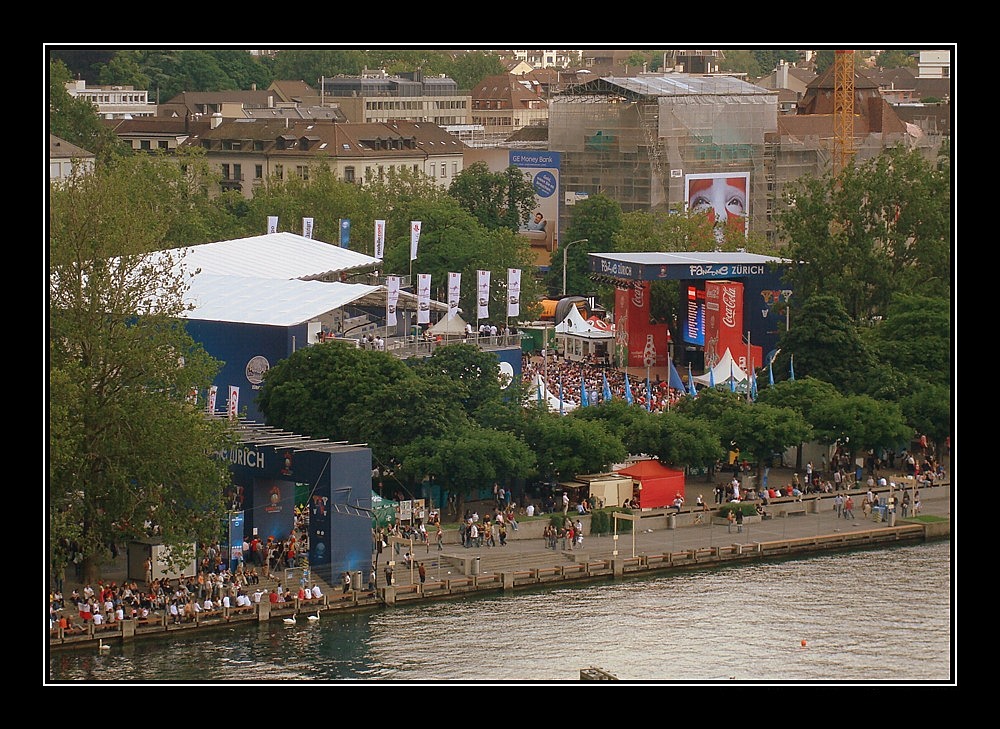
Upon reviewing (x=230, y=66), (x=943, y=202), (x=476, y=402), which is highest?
(x=230, y=66)

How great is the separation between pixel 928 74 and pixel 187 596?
14412 centimetres

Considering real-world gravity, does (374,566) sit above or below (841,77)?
below

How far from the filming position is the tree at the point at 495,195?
8975 cm

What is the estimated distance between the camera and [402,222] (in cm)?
8244

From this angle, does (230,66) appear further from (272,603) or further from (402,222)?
(272,603)

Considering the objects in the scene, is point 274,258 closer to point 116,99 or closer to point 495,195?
point 495,195

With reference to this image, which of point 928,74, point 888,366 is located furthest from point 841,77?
point 928,74

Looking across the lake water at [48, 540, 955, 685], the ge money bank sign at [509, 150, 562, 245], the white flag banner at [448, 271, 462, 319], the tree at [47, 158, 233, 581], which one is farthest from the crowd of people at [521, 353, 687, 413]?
the ge money bank sign at [509, 150, 562, 245]

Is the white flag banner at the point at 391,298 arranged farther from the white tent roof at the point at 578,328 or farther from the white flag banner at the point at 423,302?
the white tent roof at the point at 578,328

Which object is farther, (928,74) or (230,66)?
(928,74)

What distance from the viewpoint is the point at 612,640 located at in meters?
37.5

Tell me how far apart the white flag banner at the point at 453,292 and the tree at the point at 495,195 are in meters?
23.3

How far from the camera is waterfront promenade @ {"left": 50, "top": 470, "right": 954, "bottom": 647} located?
40062 millimetres

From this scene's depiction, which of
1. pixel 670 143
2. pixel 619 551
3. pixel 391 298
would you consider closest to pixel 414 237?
pixel 391 298
